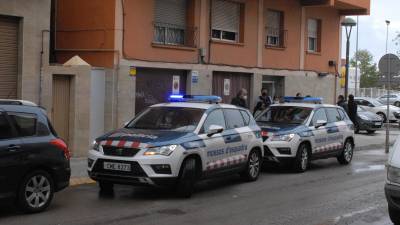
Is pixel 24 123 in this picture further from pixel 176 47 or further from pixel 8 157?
pixel 176 47

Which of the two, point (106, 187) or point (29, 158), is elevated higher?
point (29, 158)

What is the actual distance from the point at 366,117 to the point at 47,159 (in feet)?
67.4

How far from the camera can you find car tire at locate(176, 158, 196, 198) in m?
9.80

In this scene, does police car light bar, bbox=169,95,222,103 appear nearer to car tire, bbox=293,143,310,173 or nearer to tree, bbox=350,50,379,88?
car tire, bbox=293,143,310,173

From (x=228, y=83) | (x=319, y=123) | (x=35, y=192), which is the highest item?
(x=228, y=83)

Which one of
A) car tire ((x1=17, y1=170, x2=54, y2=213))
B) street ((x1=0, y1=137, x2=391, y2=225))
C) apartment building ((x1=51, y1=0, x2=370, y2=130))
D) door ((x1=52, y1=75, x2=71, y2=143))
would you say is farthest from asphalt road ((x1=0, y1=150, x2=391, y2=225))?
apartment building ((x1=51, y1=0, x2=370, y2=130))

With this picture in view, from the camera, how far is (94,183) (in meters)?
11.6

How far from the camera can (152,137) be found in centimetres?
980

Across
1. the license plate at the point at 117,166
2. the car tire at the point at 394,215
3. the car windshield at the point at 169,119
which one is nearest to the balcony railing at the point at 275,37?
the car windshield at the point at 169,119

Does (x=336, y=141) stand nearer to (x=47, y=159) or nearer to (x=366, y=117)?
(x=47, y=159)

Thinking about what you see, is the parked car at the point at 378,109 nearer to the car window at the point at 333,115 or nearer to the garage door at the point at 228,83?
the garage door at the point at 228,83

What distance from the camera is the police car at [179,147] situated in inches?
375

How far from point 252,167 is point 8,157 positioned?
18.3 ft

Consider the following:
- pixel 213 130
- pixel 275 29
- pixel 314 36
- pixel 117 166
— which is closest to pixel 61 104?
pixel 213 130
